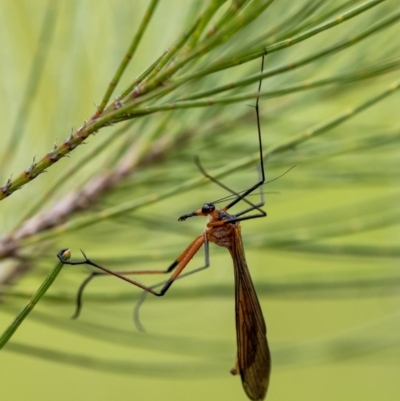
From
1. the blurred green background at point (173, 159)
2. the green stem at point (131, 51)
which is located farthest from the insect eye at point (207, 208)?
the green stem at point (131, 51)

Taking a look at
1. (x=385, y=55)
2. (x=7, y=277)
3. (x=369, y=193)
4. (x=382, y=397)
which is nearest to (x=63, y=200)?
(x=7, y=277)

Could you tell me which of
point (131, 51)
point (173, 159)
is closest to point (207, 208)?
point (173, 159)

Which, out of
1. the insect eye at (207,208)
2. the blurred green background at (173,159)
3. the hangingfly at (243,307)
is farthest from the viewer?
the hangingfly at (243,307)

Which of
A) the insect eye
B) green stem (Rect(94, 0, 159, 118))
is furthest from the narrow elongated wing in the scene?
green stem (Rect(94, 0, 159, 118))

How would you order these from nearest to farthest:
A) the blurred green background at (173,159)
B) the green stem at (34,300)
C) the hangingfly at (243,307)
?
the green stem at (34,300)
the blurred green background at (173,159)
the hangingfly at (243,307)

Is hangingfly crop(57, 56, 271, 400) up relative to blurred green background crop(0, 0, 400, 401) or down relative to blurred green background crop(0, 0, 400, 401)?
down

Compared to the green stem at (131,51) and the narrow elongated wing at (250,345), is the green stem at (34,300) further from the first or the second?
the narrow elongated wing at (250,345)

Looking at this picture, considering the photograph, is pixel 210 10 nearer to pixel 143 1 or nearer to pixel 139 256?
pixel 139 256

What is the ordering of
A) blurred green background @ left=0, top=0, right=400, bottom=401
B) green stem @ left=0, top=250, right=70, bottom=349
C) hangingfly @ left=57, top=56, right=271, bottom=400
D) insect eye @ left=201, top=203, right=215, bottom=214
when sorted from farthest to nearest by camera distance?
hangingfly @ left=57, top=56, right=271, bottom=400 < insect eye @ left=201, top=203, right=215, bottom=214 < blurred green background @ left=0, top=0, right=400, bottom=401 < green stem @ left=0, top=250, right=70, bottom=349

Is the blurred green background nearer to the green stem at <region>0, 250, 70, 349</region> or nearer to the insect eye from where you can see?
the insect eye
